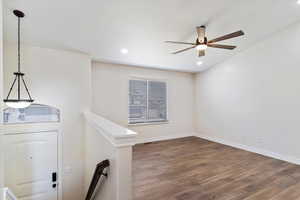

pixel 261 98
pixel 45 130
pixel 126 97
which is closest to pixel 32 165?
pixel 45 130

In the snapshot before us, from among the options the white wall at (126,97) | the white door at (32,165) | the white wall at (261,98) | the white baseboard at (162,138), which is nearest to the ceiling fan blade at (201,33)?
the white wall at (261,98)

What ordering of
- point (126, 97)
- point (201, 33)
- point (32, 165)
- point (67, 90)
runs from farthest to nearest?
point (126, 97) → point (67, 90) → point (32, 165) → point (201, 33)

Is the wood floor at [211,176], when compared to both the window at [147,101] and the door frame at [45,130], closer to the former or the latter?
the window at [147,101]

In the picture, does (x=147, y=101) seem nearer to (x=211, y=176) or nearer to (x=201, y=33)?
(x=201, y=33)

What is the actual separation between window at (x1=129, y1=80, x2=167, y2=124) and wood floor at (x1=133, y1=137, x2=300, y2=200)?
127 cm

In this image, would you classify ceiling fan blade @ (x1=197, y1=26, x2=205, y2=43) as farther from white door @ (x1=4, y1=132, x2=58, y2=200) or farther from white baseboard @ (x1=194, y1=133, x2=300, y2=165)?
white door @ (x1=4, y1=132, x2=58, y2=200)

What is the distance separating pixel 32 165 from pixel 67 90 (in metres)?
1.78

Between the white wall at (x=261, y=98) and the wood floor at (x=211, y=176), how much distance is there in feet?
1.72

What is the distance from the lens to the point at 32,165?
340 cm

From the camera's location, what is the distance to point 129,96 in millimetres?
5152

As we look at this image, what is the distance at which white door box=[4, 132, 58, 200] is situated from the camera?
324 centimetres

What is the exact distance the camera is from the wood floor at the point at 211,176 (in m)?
2.41

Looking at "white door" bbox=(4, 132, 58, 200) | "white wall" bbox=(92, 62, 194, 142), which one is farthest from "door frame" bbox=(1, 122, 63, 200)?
"white wall" bbox=(92, 62, 194, 142)

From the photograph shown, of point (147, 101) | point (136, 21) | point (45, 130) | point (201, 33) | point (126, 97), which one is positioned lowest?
point (45, 130)
